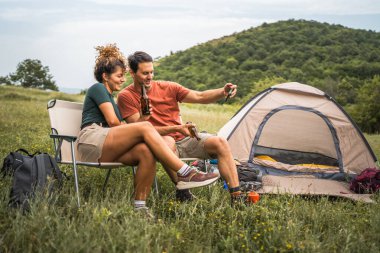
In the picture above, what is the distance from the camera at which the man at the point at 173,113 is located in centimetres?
347

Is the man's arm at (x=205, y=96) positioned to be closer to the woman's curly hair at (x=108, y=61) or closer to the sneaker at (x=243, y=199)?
the woman's curly hair at (x=108, y=61)

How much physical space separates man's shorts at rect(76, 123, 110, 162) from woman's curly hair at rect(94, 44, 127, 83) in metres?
0.58

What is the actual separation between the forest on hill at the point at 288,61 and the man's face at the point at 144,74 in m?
28.6

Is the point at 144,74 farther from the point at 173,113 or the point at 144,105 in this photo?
the point at 173,113

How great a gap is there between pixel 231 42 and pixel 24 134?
54.0 m

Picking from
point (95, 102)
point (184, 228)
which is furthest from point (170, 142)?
point (184, 228)

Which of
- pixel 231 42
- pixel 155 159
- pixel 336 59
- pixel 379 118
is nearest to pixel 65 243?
pixel 155 159

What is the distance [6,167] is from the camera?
3.25m

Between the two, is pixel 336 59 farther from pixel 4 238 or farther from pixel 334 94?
pixel 4 238

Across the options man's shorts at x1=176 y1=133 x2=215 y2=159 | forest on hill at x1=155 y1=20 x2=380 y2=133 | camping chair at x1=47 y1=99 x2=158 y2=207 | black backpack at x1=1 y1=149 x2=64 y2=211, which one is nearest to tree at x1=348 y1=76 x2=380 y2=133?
forest on hill at x1=155 y1=20 x2=380 y2=133

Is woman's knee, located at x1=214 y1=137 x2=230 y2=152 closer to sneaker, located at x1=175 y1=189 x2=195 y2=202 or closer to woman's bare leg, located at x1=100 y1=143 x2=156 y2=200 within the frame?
sneaker, located at x1=175 y1=189 x2=195 y2=202

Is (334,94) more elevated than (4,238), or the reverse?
(4,238)

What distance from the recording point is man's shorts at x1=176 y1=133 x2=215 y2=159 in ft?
12.2

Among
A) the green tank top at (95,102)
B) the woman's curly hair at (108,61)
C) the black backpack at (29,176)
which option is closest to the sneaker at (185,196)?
the green tank top at (95,102)
